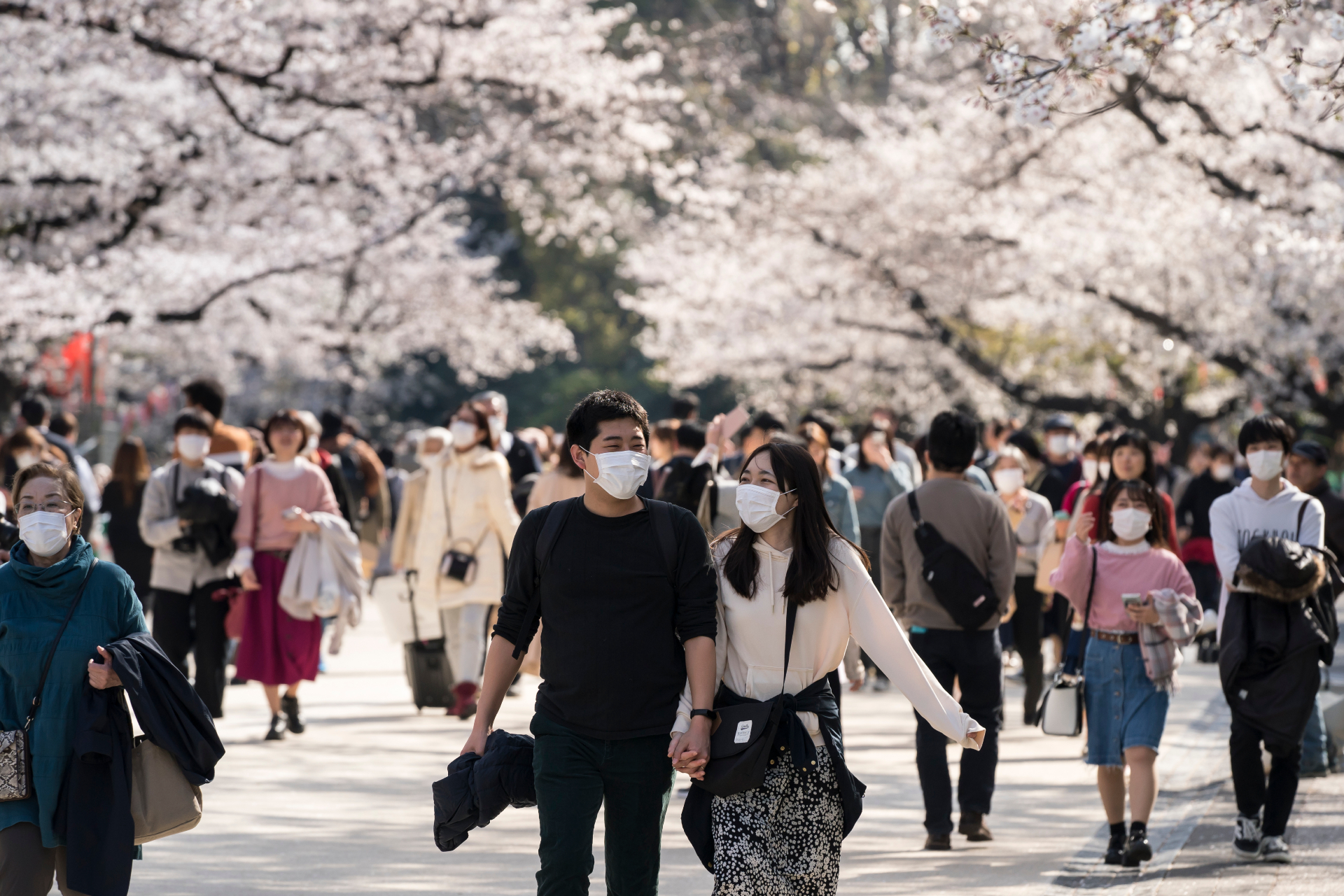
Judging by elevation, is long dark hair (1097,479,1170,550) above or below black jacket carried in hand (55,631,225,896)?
above

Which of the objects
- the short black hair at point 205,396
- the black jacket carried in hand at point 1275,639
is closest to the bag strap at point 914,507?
the black jacket carried in hand at point 1275,639

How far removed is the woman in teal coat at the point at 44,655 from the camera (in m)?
4.83

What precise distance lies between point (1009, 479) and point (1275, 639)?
4.28m

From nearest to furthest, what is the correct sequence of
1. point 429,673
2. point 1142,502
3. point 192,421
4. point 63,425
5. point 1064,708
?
point 1142,502, point 1064,708, point 192,421, point 429,673, point 63,425

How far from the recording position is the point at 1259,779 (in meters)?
6.98

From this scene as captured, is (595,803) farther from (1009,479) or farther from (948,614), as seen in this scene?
(1009,479)

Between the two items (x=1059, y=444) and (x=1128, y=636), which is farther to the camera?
(x=1059, y=444)

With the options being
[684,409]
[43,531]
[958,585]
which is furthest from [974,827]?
[684,409]

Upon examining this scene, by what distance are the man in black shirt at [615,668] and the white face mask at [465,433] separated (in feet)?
19.1

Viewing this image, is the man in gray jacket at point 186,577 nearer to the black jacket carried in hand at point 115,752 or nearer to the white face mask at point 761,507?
the black jacket carried in hand at point 115,752

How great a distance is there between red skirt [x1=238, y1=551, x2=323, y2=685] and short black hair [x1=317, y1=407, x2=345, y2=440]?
15.8 feet

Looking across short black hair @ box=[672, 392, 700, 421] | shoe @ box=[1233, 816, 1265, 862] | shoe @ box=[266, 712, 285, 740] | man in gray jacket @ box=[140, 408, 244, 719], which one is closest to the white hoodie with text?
shoe @ box=[1233, 816, 1265, 862]

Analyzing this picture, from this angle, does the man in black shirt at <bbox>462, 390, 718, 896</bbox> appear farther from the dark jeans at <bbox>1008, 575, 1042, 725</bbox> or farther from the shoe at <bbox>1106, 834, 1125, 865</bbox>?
the dark jeans at <bbox>1008, 575, 1042, 725</bbox>

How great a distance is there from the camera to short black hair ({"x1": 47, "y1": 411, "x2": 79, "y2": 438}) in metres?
12.7
